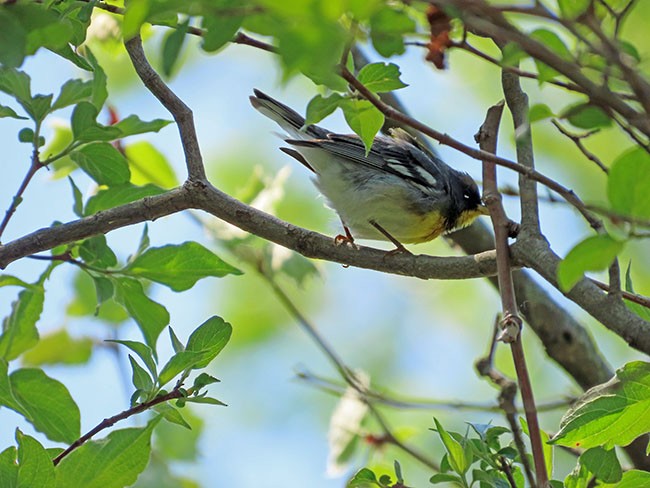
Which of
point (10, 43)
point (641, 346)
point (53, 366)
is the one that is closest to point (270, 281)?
point (53, 366)

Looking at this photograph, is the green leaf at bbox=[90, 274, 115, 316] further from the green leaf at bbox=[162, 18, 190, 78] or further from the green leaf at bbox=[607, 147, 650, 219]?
the green leaf at bbox=[607, 147, 650, 219]

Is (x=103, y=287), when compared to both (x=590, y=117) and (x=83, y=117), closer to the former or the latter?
(x=83, y=117)

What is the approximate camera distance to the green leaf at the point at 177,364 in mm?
1850

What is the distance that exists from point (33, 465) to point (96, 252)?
80 cm

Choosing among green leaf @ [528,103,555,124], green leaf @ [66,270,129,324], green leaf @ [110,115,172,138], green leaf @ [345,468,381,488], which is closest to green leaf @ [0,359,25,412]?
green leaf @ [110,115,172,138]

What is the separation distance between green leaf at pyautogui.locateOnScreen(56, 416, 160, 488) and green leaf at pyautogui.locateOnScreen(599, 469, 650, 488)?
3.42 ft

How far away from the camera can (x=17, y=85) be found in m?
2.35

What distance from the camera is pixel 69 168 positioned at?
3.04m

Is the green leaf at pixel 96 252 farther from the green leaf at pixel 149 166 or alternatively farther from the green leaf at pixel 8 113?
the green leaf at pixel 149 166

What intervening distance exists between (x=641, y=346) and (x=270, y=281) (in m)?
2.40

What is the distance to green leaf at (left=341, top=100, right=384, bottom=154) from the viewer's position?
5.50ft

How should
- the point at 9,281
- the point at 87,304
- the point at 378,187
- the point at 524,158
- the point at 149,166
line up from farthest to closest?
the point at 378,187 < the point at 149,166 < the point at 87,304 < the point at 9,281 < the point at 524,158

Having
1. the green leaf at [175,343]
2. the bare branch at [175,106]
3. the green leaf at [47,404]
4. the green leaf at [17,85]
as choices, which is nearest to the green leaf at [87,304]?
the green leaf at [47,404]

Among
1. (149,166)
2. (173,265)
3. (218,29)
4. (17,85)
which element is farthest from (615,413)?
(149,166)
